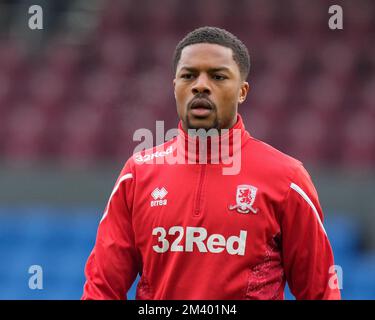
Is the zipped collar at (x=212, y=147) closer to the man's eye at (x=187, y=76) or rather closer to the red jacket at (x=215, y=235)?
the red jacket at (x=215, y=235)

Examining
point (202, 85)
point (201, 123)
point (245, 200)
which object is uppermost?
point (202, 85)

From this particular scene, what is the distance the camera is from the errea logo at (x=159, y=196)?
2.93 m

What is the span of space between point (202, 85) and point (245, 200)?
0.36 meters

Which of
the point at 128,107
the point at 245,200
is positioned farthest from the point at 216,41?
the point at 128,107

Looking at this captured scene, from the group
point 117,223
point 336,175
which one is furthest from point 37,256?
point 117,223

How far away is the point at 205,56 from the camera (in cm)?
295

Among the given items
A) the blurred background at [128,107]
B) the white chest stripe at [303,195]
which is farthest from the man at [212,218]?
the blurred background at [128,107]

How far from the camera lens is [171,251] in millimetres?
2895

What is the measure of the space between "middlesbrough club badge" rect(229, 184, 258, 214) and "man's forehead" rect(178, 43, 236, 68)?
0.38 meters

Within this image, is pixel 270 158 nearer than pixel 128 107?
Yes

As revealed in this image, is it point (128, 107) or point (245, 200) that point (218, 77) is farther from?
point (128, 107)
